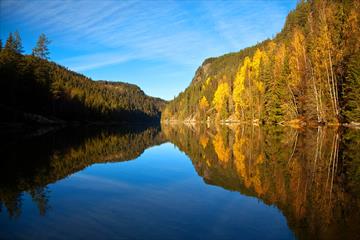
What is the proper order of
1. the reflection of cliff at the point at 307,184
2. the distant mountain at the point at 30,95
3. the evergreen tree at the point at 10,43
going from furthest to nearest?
the evergreen tree at the point at 10,43 < the distant mountain at the point at 30,95 < the reflection of cliff at the point at 307,184

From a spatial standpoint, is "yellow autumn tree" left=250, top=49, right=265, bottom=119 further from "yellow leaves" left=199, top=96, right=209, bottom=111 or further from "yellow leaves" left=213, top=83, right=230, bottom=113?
"yellow leaves" left=199, top=96, right=209, bottom=111

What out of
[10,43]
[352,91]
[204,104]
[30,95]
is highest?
[10,43]

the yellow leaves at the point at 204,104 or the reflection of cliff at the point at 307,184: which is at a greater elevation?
the yellow leaves at the point at 204,104

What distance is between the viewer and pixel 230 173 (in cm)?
1323

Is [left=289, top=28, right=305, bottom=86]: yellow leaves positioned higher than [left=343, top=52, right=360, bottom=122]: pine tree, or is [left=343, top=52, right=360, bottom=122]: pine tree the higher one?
[left=289, top=28, right=305, bottom=86]: yellow leaves

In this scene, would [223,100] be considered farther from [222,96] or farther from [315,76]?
[315,76]

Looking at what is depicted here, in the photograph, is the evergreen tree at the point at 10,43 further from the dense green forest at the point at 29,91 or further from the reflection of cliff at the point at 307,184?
the reflection of cliff at the point at 307,184

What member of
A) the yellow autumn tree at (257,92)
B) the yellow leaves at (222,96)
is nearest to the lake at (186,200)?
the yellow autumn tree at (257,92)

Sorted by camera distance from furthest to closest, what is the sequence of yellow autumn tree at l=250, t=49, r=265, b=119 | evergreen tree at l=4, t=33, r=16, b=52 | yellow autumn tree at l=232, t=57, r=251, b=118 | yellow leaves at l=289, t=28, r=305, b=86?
yellow autumn tree at l=232, t=57, r=251, b=118 → yellow autumn tree at l=250, t=49, r=265, b=119 → evergreen tree at l=4, t=33, r=16, b=52 → yellow leaves at l=289, t=28, r=305, b=86

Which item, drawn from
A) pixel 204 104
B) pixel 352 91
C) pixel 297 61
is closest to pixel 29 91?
pixel 297 61

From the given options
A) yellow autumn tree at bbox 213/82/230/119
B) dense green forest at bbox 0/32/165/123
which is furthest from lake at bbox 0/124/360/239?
yellow autumn tree at bbox 213/82/230/119

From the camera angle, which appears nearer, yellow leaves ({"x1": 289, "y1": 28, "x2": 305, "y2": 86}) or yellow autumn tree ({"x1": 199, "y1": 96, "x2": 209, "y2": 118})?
yellow leaves ({"x1": 289, "y1": 28, "x2": 305, "y2": 86})

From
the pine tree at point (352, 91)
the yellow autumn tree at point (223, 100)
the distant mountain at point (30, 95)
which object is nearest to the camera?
the pine tree at point (352, 91)

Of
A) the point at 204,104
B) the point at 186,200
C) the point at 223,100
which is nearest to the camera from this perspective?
the point at 186,200
